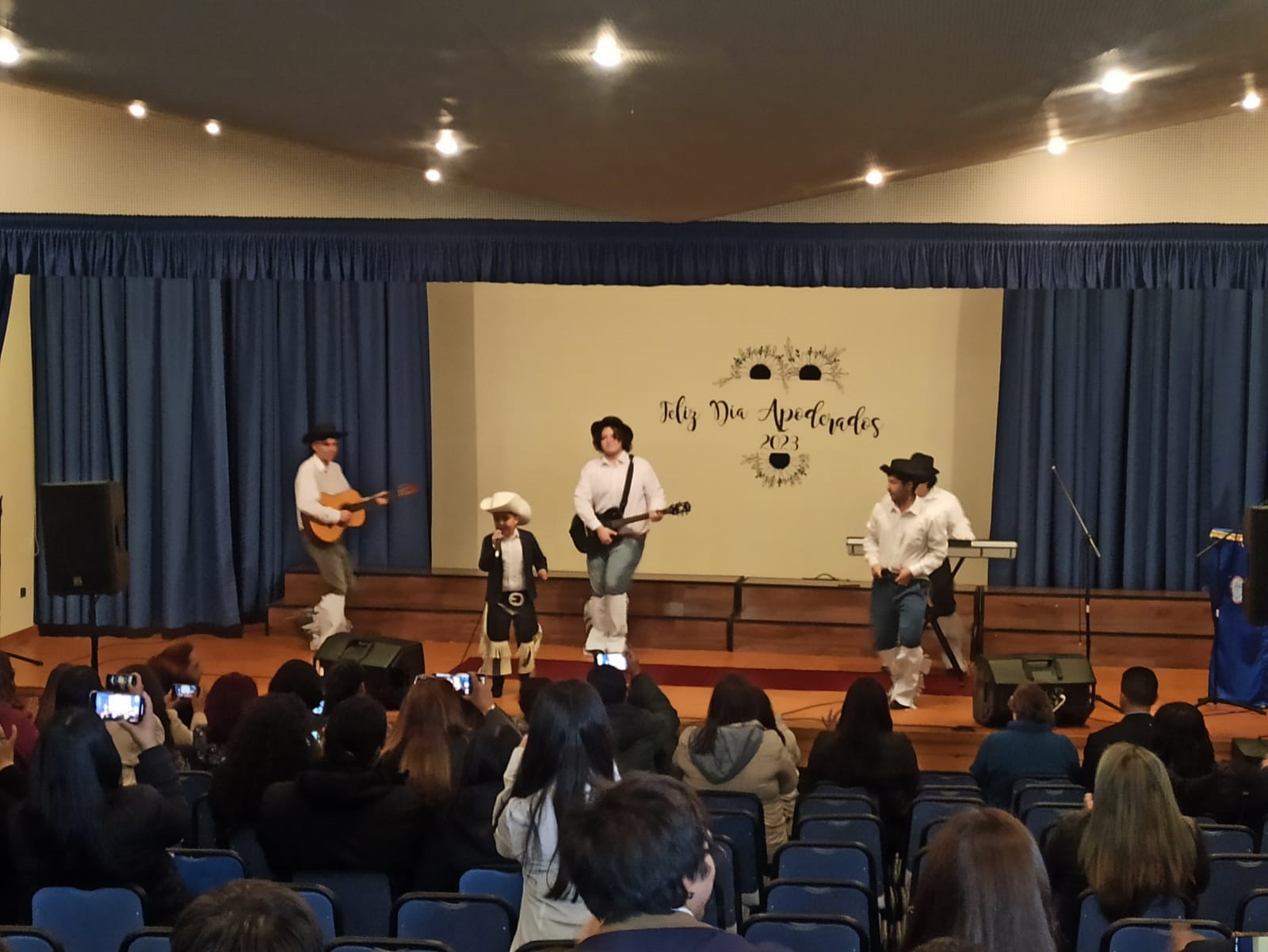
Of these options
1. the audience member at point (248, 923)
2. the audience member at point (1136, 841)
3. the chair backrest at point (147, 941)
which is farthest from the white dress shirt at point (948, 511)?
the audience member at point (248, 923)

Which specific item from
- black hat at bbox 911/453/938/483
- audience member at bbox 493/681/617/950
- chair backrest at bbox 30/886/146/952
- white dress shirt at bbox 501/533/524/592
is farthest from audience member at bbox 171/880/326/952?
black hat at bbox 911/453/938/483

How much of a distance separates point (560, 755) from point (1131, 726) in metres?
3.16

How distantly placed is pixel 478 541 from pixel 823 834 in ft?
22.9

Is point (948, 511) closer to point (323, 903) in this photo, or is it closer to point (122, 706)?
point (122, 706)

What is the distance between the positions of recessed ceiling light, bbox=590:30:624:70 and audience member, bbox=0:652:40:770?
9.76 feet

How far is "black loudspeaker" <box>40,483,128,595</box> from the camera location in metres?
→ 7.77

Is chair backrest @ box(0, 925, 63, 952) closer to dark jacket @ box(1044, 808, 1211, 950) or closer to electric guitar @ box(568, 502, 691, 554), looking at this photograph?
dark jacket @ box(1044, 808, 1211, 950)

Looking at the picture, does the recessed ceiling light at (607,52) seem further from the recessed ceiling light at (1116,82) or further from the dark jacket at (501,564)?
the dark jacket at (501,564)

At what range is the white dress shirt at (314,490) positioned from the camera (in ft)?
31.9

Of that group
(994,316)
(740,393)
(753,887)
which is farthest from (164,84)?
(994,316)

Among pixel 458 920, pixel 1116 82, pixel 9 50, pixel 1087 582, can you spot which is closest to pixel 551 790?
pixel 458 920

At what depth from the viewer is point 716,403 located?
11.0 metres

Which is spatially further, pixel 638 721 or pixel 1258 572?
pixel 1258 572

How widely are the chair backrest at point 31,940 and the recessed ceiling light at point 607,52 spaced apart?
3.03 meters
